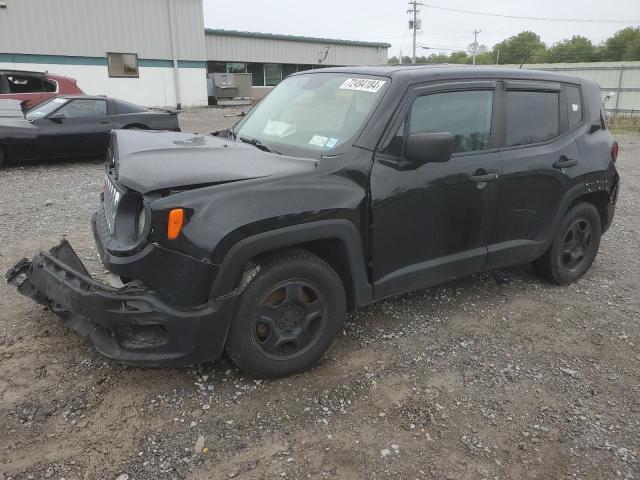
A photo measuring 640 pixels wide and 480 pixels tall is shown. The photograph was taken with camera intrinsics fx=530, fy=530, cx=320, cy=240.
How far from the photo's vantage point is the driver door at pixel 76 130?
9180 mm

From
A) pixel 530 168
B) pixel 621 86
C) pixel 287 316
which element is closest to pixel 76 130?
pixel 287 316

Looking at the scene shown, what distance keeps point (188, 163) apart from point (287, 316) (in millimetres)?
1000

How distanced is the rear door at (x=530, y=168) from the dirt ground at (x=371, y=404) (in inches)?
21.4

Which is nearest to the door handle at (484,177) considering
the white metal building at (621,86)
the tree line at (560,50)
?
the white metal building at (621,86)

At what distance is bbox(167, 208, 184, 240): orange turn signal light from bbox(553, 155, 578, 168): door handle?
294 centimetres

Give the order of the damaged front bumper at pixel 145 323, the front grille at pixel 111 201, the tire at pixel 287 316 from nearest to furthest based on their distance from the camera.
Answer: the damaged front bumper at pixel 145 323 < the tire at pixel 287 316 < the front grille at pixel 111 201

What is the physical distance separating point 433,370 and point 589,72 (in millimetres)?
31335

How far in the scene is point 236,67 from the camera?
3023cm

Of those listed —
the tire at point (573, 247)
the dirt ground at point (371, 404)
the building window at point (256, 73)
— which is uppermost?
the building window at point (256, 73)

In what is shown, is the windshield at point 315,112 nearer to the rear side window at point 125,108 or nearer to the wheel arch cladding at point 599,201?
the wheel arch cladding at point 599,201

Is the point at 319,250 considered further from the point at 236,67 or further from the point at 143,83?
the point at 236,67

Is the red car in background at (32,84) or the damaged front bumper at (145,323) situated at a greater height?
the red car in background at (32,84)

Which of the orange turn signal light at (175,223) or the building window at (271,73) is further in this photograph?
the building window at (271,73)

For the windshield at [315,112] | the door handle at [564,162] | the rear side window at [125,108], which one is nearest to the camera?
the windshield at [315,112]
